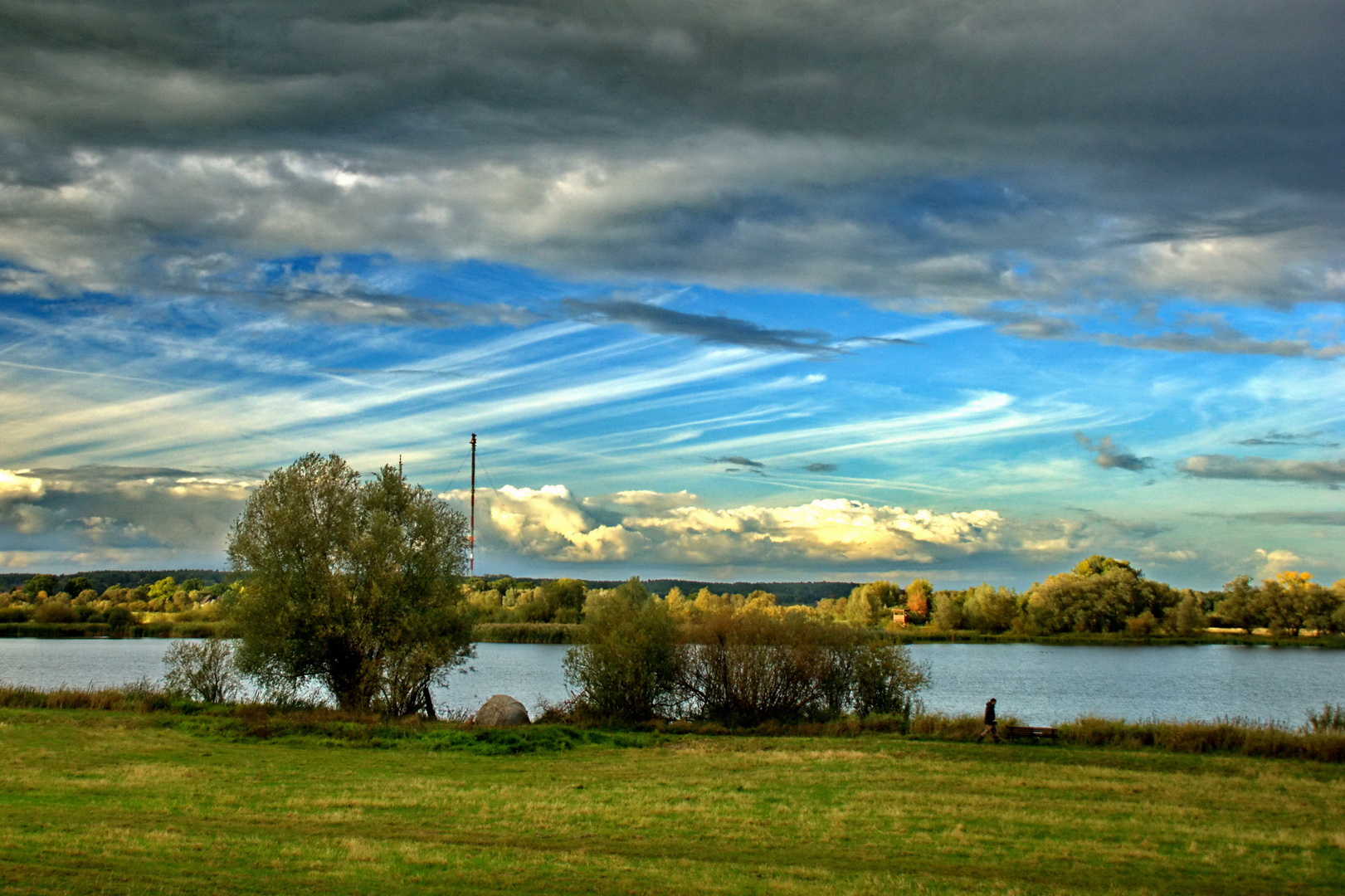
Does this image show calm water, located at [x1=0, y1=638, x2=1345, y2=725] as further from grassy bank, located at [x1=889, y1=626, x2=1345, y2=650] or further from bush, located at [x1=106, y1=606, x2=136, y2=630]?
bush, located at [x1=106, y1=606, x2=136, y2=630]

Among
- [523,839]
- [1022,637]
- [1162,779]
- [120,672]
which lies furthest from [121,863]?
[1022,637]

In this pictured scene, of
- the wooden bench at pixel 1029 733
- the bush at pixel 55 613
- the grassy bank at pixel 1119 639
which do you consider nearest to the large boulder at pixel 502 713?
the wooden bench at pixel 1029 733

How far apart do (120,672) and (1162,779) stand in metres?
60.1

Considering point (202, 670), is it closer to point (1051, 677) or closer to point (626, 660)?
point (626, 660)

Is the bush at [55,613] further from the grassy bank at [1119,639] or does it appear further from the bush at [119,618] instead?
the grassy bank at [1119,639]

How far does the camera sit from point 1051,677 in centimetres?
6456

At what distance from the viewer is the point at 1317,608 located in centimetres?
10750

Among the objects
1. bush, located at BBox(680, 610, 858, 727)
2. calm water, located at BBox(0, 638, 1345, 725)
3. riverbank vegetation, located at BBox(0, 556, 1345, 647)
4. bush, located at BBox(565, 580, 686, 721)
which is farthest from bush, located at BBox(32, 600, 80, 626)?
bush, located at BBox(680, 610, 858, 727)

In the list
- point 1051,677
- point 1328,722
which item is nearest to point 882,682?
point 1328,722

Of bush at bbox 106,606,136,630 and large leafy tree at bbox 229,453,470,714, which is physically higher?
large leafy tree at bbox 229,453,470,714

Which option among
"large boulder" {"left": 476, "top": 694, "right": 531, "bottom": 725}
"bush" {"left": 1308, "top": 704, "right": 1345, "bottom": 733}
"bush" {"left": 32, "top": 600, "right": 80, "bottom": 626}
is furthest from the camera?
"bush" {"left": 32, "top": 600, "right": 80, "bottom": 626}

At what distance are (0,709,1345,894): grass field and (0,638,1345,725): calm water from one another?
1517cm

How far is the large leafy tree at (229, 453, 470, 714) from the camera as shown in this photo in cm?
3681

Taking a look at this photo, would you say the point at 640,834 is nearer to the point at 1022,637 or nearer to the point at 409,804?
the point at 409,804
